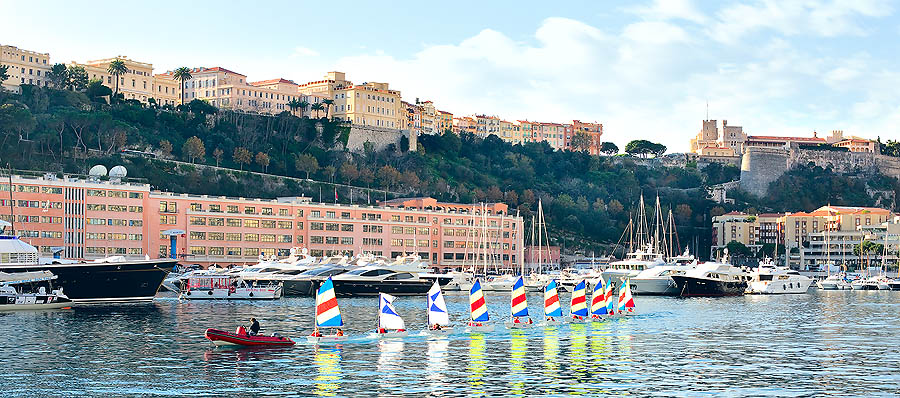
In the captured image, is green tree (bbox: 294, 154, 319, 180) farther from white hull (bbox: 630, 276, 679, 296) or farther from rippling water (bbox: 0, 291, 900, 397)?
rippling water (bbox: 0, 291, 900, 397)

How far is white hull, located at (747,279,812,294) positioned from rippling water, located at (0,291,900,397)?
51195 mm

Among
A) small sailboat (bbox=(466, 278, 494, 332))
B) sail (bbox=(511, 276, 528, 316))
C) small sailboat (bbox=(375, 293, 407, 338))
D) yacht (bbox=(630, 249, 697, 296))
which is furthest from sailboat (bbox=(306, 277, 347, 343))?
yacht (bbox=(630, 249, 697, 296))

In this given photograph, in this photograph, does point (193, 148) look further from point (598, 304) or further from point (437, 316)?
point (437, 316)

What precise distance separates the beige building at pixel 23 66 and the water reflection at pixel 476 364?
154 meters

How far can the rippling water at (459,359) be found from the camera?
41.5 m

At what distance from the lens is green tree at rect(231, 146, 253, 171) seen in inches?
7416

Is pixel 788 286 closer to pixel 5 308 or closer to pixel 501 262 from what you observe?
pixel 501 262

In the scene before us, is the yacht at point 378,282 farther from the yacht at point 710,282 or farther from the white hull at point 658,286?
the yacht at point 710,282

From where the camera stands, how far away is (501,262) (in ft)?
581

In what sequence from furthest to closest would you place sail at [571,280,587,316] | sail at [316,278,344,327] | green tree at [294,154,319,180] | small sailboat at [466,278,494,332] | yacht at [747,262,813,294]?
green tree at [294,154,319,180]
yacht at [747,262,813,294]
sail at [571,280,587,316]
small sailboat at [466,278,494,332]
sail at [316,278,344,327]

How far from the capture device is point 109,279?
90.9 metres

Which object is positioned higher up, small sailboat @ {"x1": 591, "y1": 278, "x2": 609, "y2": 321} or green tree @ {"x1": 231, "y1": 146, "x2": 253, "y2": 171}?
green tree @ {"x1": 231, "y1": 146, "x2": 253, "y2": 171}

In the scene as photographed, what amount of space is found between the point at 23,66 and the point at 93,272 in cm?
11921

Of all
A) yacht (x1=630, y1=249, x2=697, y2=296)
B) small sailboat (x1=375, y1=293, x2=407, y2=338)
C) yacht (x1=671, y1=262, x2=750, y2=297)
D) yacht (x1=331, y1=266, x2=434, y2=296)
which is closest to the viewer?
small sailboat (x1=375, y1=293, x2=407, y2=338)
